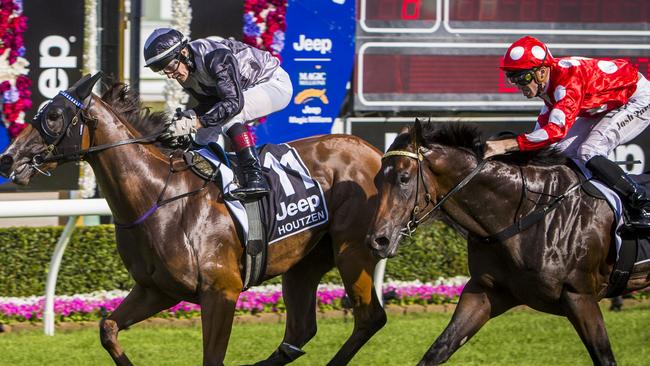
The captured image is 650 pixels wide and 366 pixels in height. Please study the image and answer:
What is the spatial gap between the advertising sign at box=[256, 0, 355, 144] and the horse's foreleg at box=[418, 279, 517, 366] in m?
2.77

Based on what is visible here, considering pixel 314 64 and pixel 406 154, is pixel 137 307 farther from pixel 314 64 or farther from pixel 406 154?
pixel 314 64

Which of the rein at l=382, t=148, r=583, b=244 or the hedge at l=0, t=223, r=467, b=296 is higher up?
the rein at l=382, t=148, r=583, b=244

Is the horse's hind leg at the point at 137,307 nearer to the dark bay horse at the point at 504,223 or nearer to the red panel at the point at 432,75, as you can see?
the dark bay horse at the point at 504,223

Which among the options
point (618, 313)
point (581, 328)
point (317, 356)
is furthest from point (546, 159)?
point (618, 313)

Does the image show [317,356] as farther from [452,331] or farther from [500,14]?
[500,14]

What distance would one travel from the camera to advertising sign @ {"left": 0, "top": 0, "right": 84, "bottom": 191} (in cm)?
671

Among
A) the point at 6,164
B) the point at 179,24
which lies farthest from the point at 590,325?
the point at 179,24

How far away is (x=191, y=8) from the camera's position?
6.93 metres

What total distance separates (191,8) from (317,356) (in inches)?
91.6

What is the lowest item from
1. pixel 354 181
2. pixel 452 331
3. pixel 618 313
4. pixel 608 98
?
pixel 618 313

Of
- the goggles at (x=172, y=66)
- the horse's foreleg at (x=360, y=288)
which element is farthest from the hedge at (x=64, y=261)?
the goggles at (x=172, y=66)

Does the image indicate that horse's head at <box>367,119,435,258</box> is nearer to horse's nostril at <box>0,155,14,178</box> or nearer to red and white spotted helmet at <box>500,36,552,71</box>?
red and white spotted helmet at <box>500,36,552,71</box>

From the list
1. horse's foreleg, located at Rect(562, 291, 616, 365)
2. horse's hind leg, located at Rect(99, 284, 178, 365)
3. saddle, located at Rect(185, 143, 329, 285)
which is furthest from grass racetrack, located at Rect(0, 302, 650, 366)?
horse's foreleg, located at Rect(562, 291, 616, 365)

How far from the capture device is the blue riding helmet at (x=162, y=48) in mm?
4941
